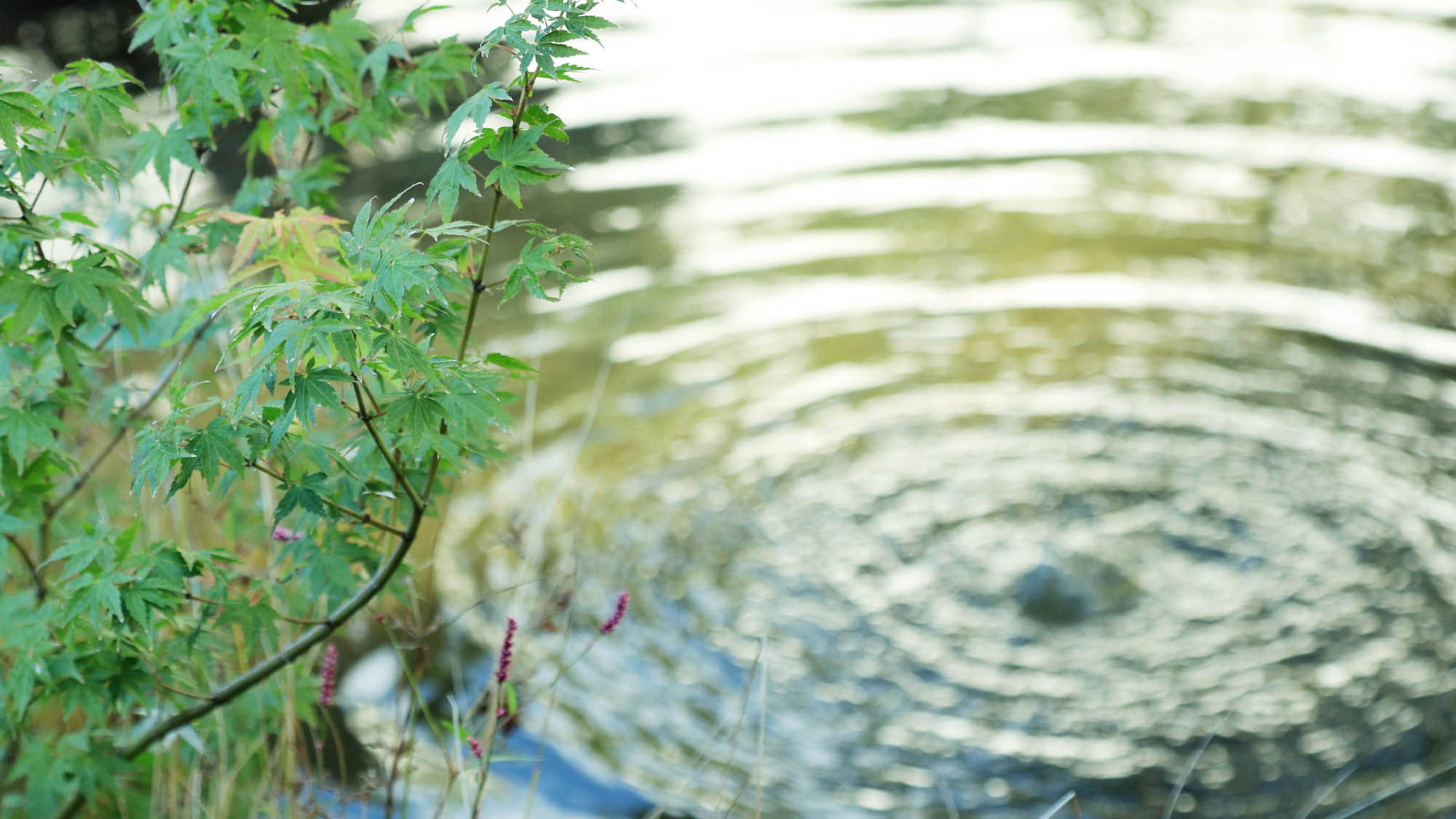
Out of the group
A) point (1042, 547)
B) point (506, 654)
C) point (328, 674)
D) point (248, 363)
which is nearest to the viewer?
point (506, 654)

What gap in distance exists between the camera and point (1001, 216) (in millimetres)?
6016

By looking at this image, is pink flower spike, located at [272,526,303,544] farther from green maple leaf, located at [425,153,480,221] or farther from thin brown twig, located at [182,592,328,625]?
green maple leaf, located at [425,153,480,221]

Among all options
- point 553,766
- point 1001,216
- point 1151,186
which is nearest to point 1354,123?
point 1151,186

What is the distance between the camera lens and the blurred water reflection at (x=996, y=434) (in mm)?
3217

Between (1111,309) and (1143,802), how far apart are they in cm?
275

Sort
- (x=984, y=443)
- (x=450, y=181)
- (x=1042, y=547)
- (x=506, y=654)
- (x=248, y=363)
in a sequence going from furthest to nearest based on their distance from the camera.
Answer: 1. (x=984, y=443)
2. (x=1042, y=547)
3. (x=248, y=363)
4. (x=506, y=654)
5. (x=450, y=181)

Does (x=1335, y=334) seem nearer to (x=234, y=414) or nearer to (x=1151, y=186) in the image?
(x=1151, y=186)

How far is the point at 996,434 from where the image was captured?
452 cm

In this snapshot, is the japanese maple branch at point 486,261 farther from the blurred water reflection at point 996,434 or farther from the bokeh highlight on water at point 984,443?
the bokeh highlight on water at point 984,443

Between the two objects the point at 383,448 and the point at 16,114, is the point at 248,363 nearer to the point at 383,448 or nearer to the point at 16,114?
the point at 16,114

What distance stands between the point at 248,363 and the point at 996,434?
3.00 meters

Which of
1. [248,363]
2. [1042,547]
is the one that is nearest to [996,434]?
[1042,547]

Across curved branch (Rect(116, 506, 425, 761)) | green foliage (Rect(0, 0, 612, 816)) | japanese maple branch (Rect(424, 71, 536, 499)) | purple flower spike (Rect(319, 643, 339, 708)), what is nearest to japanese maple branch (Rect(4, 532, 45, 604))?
green foliage (Rect(0, 0, 612, 816))

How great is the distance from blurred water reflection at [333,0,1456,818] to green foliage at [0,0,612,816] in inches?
19.4
